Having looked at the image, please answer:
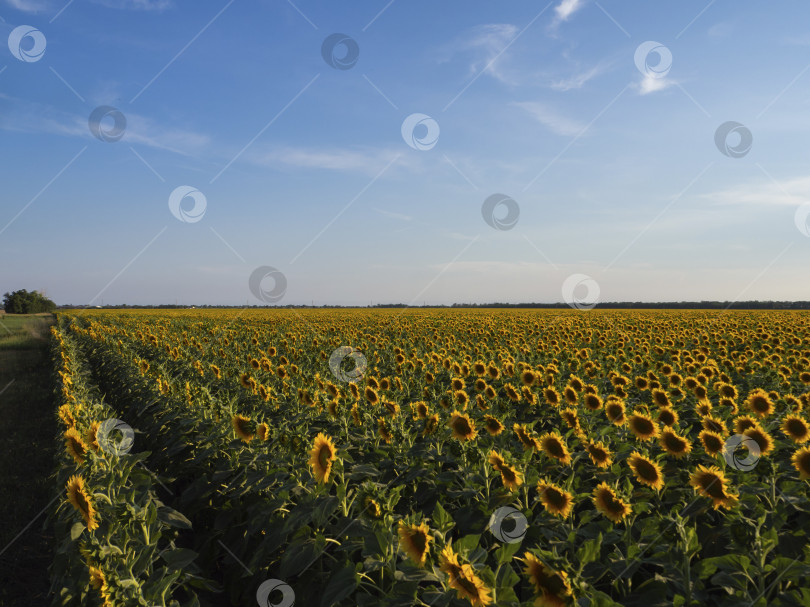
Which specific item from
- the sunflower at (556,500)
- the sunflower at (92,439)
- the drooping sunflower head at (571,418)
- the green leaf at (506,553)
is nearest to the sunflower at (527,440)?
the drooping sunflower head at (571,418)

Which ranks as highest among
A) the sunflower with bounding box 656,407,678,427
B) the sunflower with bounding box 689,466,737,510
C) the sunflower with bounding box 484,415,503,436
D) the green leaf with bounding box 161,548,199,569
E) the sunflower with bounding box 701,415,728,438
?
the sunflower with bounding box 656,407,678,427

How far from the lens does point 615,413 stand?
587 cm

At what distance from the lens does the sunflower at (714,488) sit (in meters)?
3.54

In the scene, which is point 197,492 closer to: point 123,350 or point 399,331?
point 123,350

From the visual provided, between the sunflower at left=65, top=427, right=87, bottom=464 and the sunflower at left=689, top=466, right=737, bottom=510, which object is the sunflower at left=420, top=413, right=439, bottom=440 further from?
the sunflower at left=65, top=427, right=87, bottom=464

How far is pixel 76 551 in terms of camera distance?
11.5 feet

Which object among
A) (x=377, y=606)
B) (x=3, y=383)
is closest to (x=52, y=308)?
(x=3, y=383)

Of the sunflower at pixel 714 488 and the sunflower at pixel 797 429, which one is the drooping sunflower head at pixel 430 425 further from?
the sunflower at pixel 797 429

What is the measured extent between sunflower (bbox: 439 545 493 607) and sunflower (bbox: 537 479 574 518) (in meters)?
1.36

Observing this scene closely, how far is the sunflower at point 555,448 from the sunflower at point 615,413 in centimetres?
159

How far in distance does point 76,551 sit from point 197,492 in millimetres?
1555

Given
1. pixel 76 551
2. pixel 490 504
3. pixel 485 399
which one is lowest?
pixel 76 551

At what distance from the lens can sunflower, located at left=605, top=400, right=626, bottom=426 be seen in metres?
5.73

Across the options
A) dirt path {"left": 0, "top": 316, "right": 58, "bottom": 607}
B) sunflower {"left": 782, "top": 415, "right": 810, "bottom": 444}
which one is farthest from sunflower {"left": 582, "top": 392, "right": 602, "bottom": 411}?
dirt path {"left": 0, "top": 316, "right": 58, "bottom": 607}
